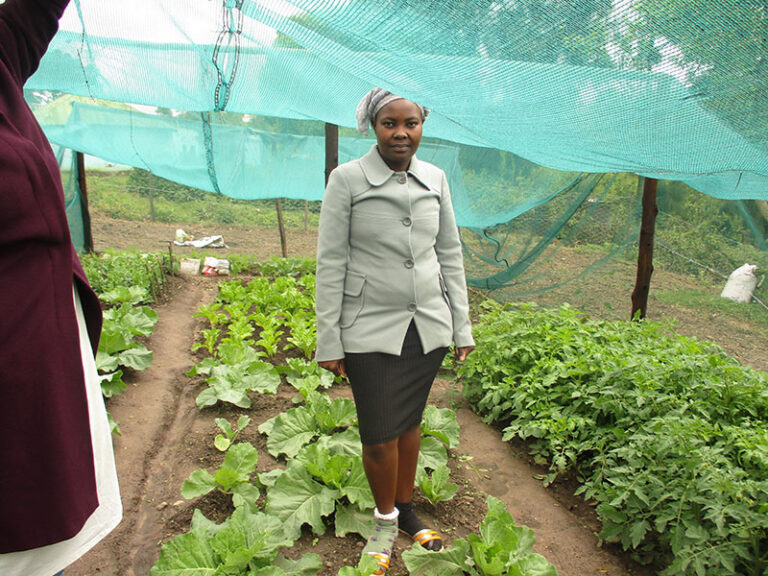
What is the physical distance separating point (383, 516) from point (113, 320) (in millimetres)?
3168

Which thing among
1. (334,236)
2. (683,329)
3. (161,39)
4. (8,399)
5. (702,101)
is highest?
(161,39)

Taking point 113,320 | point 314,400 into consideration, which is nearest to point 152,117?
point 113,320

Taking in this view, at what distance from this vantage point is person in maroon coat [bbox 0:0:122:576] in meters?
0.99

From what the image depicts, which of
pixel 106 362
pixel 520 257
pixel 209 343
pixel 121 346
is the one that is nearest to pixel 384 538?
pixel 106 362

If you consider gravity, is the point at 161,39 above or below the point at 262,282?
above

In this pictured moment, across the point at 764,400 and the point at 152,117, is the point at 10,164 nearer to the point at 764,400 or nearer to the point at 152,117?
the point at 764,400

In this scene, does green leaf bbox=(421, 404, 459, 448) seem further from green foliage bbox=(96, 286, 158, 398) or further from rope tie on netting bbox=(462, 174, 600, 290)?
rope tie on netting bbox=(462, 174, 600, 290)

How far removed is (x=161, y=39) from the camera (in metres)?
3.88

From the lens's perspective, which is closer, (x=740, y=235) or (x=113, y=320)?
(x=113, y=320)

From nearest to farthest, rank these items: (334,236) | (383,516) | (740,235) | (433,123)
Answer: (334,236)
(383,516)
(433,123)
(740,235)

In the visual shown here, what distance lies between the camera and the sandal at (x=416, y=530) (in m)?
1.91

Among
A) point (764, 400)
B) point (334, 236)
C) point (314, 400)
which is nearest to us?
point (334, 236)

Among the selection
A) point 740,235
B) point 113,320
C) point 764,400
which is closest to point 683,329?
point 740,235

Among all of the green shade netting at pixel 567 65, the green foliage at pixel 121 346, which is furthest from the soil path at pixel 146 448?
the green shade netting at pixel 567 65
